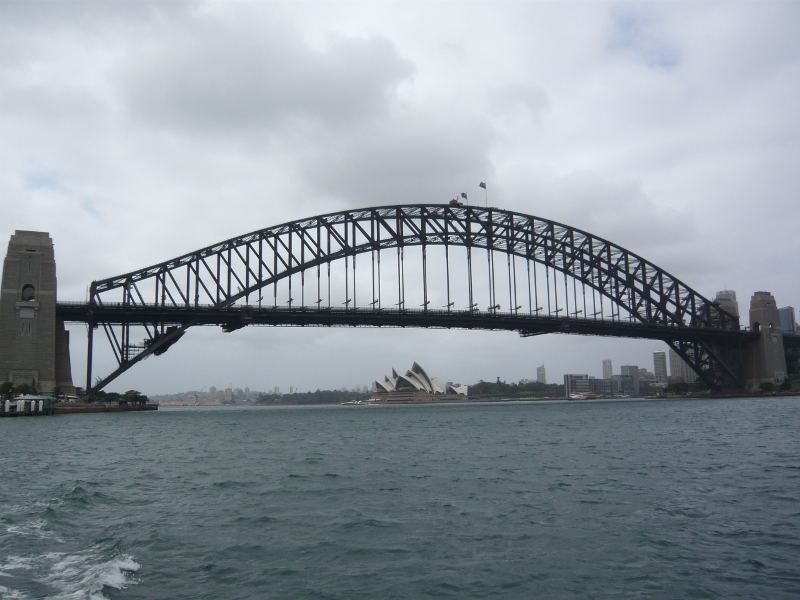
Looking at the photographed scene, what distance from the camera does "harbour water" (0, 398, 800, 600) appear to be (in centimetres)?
1046

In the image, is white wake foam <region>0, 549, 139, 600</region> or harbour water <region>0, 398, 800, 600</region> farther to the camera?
harbour water <region>0, 398, 800, 600</region>

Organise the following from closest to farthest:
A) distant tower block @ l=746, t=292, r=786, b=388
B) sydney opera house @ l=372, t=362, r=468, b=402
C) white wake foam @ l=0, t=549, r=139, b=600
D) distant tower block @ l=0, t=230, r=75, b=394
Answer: white wake foam @ l=0, t=549, r=139, b=600 < distant tower block @ l=0, t=230, r=75, b=394 < distant tower block @ l=746, t=292, r=786, b=388 < sydney opera house @ l=372, t=362, r=468, b=402

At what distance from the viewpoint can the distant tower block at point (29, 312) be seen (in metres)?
58.2

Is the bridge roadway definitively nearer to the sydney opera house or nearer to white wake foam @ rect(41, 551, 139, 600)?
white wake foam @ rect(41, 551, 139, 600)

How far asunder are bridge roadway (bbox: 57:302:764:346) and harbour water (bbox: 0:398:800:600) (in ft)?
133

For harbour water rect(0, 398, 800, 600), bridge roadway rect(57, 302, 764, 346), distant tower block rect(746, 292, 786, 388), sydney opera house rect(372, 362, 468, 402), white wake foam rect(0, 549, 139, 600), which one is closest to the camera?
white wake foam rect(0, 549, 139, 600)

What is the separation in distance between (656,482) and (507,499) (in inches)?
192

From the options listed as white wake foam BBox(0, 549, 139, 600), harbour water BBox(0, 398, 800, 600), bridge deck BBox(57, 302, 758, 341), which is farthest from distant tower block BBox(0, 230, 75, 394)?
white wake foam BBox(0, 549, 139, 600)

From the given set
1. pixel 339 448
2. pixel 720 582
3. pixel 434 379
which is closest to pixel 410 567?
pixel 720 582

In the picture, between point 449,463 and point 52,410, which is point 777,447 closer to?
point 449,463

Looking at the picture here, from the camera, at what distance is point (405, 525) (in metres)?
13.9

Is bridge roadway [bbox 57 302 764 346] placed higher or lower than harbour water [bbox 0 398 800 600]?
higher

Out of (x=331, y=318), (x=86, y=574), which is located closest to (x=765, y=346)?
(x=331, y=318)

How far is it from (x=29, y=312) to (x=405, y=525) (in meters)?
56.2
